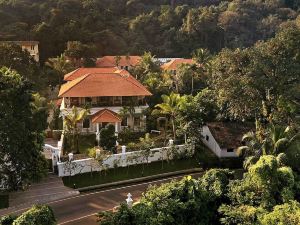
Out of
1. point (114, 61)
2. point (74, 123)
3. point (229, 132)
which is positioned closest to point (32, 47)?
point (114, 61)

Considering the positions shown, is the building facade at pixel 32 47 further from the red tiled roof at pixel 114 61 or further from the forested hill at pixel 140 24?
the red tiled roof at pixel 114 61

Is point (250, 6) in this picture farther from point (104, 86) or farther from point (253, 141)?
point (253, 141)

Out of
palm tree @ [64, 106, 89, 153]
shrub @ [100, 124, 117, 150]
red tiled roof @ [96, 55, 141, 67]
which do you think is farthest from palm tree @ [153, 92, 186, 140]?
red tiled roof @ [96, 55, 141, 67]

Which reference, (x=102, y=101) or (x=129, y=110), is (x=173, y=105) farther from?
(x=102, y=101)

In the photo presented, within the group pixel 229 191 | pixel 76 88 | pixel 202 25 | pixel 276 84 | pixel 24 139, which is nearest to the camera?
pixel 229 191

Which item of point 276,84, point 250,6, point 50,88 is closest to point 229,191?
point 276,84

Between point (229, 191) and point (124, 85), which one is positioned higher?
point (124, 85)
